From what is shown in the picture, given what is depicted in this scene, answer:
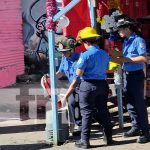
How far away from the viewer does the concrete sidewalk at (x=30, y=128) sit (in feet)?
22.2

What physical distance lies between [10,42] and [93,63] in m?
8.26

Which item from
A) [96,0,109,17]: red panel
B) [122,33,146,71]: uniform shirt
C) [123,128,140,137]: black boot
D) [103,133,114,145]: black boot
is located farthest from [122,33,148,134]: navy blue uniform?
[96,0,109,17]: red panel

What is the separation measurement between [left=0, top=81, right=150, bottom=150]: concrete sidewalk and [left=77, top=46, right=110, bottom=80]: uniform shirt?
41.2 inches

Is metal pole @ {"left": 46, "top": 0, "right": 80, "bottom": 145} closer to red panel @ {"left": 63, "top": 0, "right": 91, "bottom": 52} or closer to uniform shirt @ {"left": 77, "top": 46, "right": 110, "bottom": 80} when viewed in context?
uniform shirt @ {"left": 77, "top": 46, "right": 110, "bottom": 80}

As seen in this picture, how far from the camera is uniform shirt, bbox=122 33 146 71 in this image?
255 inches

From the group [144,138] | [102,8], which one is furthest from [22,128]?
[102,8]

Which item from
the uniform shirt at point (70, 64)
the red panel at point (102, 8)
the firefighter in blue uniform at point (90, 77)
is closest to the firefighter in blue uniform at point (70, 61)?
the uniform shirt at point (70, 64)

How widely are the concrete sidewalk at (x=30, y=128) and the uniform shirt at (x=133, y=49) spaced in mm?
1115

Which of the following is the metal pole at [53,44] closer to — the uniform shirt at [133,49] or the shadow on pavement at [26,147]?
the shadow on pavement at [26,147]

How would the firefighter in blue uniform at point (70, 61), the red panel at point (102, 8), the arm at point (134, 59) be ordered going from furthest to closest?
the red panel at point (102, 8) < the firefighter in blue uniform at point (70, 61) < the arm at point (134, 59)

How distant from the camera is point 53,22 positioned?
6598 millimetres

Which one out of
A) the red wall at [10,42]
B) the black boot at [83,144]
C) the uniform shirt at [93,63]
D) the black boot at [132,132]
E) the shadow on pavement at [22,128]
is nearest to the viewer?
the uniform shirt at [93,63]

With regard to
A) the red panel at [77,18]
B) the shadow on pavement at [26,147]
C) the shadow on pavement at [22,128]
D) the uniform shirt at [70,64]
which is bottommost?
the shadow on pavement at [26,147]

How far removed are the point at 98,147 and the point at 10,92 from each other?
240 inches
